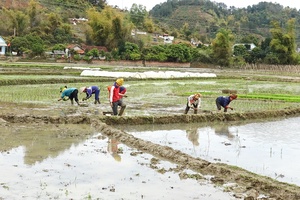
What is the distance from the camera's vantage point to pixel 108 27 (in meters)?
57.0

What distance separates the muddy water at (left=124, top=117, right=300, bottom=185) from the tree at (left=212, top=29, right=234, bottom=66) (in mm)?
40855

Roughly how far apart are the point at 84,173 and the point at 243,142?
4.52 meters

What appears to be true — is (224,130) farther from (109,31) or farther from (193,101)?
(109,31)

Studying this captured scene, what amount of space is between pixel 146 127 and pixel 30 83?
12465mm

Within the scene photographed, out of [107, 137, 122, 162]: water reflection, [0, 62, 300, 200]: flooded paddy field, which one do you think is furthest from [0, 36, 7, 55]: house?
[107, 137, 122, 162]: water reflection

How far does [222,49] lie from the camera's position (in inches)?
2112

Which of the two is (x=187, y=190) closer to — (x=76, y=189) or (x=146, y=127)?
(x=76, y=189)

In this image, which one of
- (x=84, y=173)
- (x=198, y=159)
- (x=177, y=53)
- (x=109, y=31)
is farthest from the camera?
(x=109, y=31)

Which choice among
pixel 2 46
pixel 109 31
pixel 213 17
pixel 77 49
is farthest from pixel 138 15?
pixel 2 46

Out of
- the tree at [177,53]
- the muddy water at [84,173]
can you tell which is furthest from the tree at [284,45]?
the muddy water at [84,173]

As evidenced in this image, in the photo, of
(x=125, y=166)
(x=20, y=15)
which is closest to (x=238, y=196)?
(x=125, y=166)

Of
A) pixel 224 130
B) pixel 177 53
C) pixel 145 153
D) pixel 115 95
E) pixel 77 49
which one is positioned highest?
pixel 77 49

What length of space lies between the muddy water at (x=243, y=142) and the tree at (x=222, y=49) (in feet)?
134

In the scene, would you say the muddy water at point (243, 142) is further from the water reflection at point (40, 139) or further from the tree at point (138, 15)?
the tree at point (138, 15)
